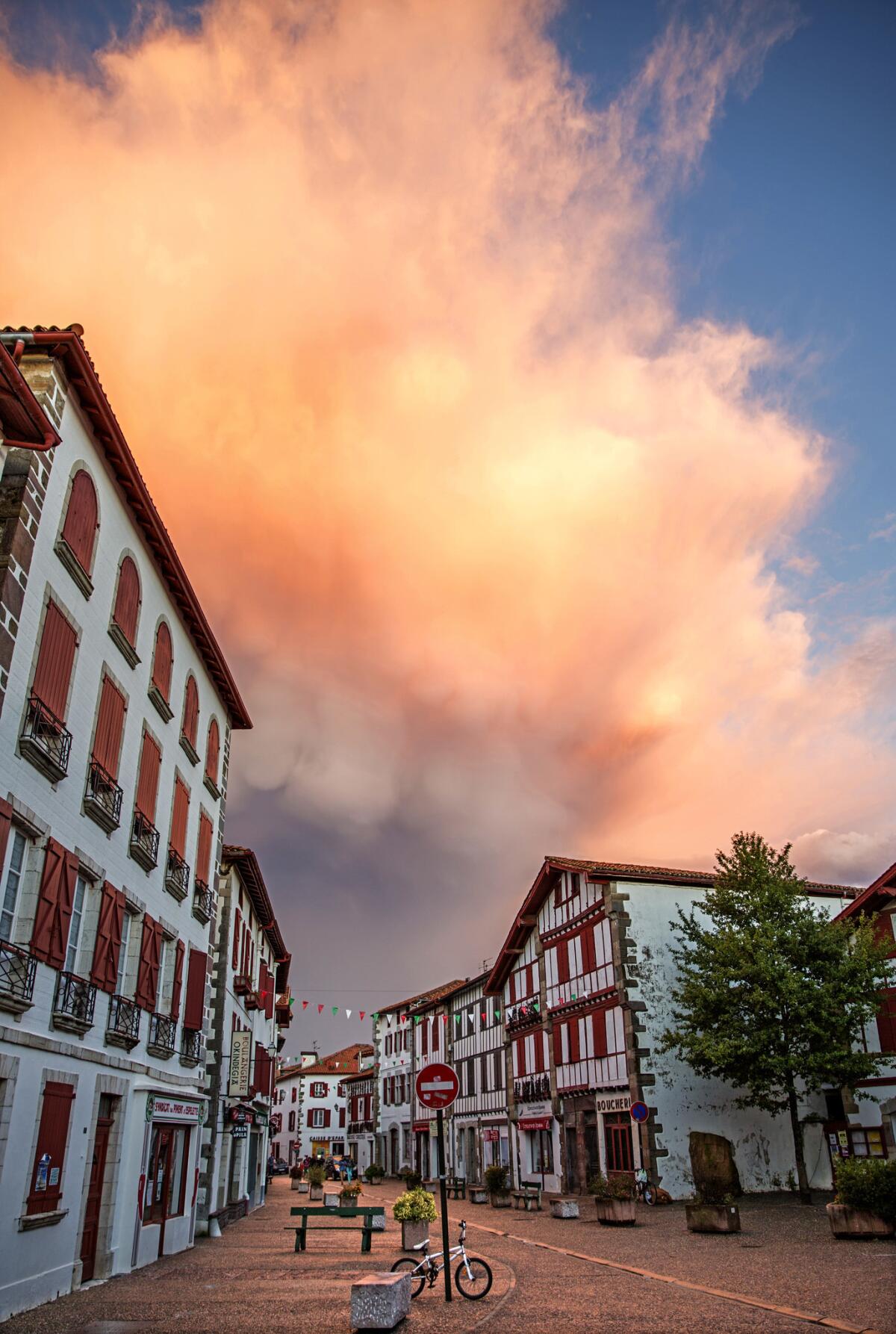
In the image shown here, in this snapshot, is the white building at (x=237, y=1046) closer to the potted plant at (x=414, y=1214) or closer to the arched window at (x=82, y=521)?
the potted plant at (x=414, y=1214)

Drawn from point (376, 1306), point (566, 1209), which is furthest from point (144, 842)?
point (566, 1209)

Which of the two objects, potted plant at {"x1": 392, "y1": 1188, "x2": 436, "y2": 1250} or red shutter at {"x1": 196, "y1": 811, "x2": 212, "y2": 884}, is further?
red shutter at {"x1": 196, "y1": 811, "x2": 212, "y2": 884}

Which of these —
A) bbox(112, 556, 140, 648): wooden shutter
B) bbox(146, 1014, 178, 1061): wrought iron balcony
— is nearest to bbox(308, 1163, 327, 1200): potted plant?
bbox(146, 1014, 178, 1061): wrought iron balcony

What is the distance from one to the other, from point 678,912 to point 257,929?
15941 millimetres

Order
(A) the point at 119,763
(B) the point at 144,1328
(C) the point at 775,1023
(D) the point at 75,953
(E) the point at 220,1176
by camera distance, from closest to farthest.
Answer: (B) the point at 144,1328 < (D) the point at 75,953 < (A) the point at 119,763 < (C) the point at 775,1023 < (E) the point at 220,1176

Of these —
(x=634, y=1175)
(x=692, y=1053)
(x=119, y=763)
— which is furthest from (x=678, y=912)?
(x=119, y=763)

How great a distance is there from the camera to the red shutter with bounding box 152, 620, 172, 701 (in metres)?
18.4

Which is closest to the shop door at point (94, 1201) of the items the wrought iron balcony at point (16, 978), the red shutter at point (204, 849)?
the wrought iron balcony at point (16, 978)

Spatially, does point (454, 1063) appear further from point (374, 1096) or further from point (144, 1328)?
point (144, 1328)

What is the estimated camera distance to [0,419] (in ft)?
37.6

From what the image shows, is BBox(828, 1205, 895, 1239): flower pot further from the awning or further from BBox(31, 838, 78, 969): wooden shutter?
the awning

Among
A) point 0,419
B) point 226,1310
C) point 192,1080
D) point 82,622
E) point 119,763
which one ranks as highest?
point 0,419

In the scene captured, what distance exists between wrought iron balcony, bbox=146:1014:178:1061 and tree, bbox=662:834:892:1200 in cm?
1422

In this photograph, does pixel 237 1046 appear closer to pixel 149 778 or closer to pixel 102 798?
pixel 149 778
